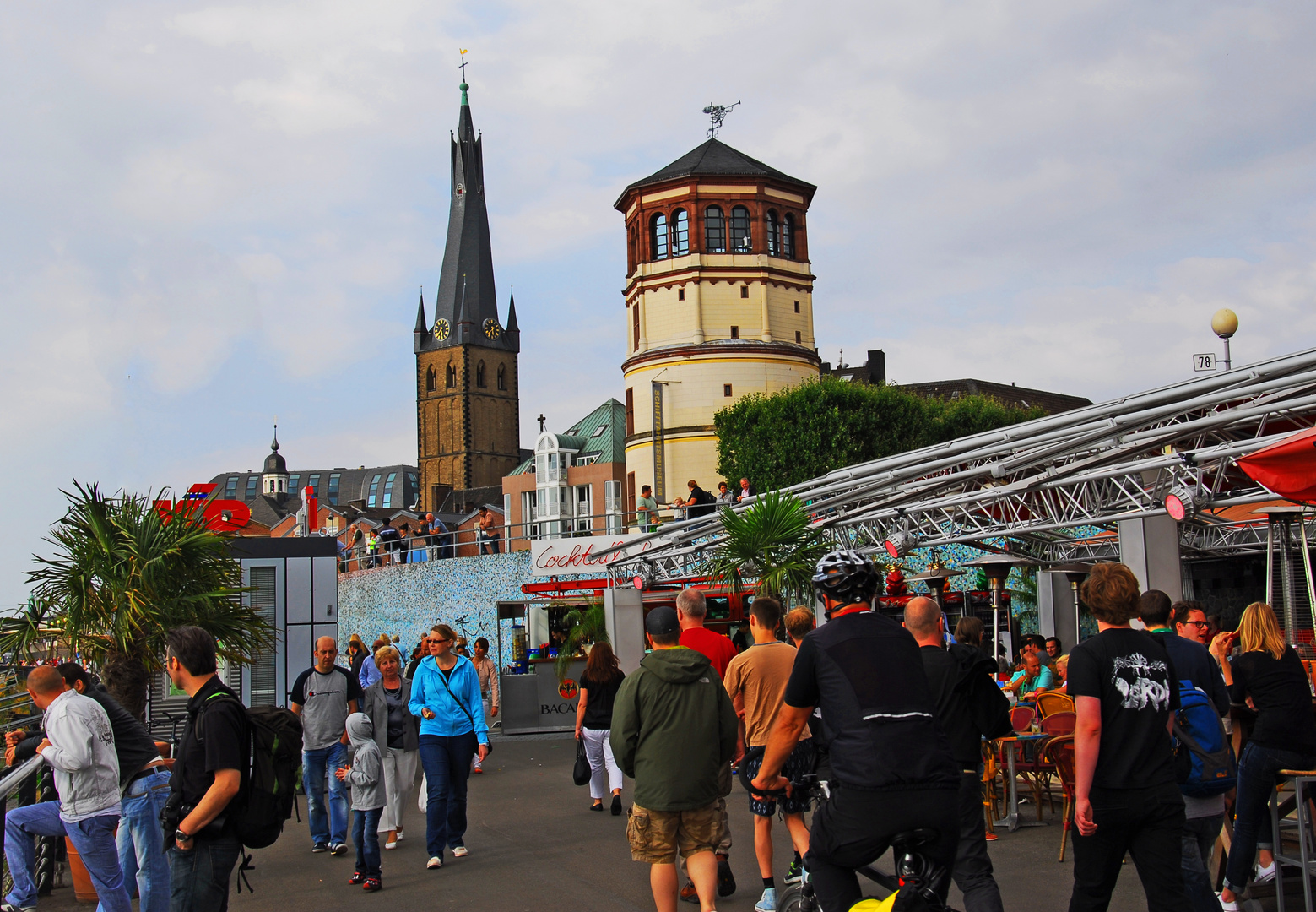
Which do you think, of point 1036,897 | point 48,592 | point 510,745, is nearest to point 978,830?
point 1036,897

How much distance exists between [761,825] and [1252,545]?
16.9 metres

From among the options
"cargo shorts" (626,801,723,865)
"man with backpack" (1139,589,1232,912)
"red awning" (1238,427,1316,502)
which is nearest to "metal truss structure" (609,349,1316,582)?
"red awning" (1238,427,1316,502)

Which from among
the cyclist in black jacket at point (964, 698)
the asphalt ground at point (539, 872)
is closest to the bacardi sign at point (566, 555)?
the asphalt ground at point (539, 872)

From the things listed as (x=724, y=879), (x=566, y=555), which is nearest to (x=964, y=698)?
(x=724, y=879)

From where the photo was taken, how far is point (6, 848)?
767cm

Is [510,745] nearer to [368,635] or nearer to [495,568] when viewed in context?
[495,568]

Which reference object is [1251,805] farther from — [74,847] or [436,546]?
[436,546]

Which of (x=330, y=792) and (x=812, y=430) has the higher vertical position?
(x=812, y=430)

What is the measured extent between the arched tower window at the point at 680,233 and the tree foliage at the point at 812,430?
6.74m

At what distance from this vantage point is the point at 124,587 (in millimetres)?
12086

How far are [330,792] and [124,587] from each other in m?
3.94

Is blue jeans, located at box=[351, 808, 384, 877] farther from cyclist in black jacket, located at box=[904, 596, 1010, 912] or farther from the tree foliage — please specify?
the tree foliage

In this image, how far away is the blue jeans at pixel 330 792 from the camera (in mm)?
9539

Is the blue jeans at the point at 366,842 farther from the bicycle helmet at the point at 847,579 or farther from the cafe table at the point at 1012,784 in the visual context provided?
the bicycle helmet at the point at 847,579
